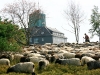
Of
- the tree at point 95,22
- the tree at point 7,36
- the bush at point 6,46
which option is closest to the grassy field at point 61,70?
the bush at point 6,46

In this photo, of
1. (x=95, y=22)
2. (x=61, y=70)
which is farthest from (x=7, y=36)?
(x=95, y=22)

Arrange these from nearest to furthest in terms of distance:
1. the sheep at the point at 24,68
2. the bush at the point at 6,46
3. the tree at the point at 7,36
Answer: the sheep at the point at 24,68 → the bush at the point at 6,46 → the tree at the point at 7,36

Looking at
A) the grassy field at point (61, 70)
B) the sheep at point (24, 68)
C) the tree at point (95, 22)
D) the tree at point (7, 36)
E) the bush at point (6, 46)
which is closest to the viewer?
the grassy field at point (61, 70)

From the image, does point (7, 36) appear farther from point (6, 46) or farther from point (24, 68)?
point (24, 68)

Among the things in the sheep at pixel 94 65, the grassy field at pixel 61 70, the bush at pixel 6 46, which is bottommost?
the grassy field at pixel 61 70

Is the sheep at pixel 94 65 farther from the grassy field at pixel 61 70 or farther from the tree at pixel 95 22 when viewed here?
the tree at pixel 95 22

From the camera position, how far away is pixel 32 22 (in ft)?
159

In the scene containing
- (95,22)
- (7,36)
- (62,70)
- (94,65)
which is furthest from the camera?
(95,22)

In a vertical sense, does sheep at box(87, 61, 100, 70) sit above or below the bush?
below

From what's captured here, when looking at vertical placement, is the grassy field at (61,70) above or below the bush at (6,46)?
below

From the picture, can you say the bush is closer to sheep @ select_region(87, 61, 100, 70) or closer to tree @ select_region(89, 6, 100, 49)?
sheep @ select_region(87, 61, 100, 70)

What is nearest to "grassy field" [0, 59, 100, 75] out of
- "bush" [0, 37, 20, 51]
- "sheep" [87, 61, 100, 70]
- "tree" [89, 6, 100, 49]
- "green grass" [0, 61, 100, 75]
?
"green grass" [0, 61, 100, 75]

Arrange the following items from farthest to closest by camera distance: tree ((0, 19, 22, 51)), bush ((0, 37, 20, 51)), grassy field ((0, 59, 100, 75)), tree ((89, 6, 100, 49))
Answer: tree ((89, 6, 100, 49)) → tree ((0, 19, 22, 51)) → bush ((0, 37, 20, 51)) → grassy field ((0, 59, 100, 75))

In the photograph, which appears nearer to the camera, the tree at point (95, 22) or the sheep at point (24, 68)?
the sheep at point (24, 68)
